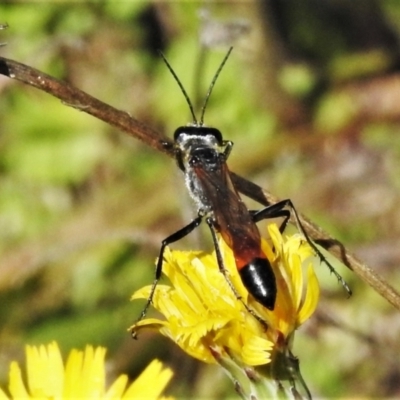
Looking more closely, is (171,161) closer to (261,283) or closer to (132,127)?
(132,127)

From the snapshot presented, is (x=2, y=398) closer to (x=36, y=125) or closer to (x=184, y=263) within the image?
(x=184, y=263)

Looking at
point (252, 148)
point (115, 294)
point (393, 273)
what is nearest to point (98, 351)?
point (115, 294)

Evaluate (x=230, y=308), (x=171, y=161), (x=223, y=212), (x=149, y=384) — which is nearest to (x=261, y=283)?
(x=230, y=308)

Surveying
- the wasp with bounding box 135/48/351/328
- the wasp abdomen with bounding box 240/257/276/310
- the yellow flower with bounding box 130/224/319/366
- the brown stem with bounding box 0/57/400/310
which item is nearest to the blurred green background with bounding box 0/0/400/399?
the wasp with bounding box 135/48/351/328

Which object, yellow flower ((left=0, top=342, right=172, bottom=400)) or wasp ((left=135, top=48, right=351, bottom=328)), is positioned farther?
yellow flower ((left=0, top=342, right=172, bottom=400))

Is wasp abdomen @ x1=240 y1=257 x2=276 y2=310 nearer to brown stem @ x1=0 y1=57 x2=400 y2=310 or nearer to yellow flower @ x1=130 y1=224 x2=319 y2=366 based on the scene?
yellow flower @ x1=130 y1=224 x2=319 y2=366

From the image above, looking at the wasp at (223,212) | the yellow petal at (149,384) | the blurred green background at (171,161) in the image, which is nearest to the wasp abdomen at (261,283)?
the wasp at (223,212)

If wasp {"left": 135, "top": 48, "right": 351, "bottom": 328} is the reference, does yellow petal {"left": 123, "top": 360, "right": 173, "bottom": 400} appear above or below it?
below
